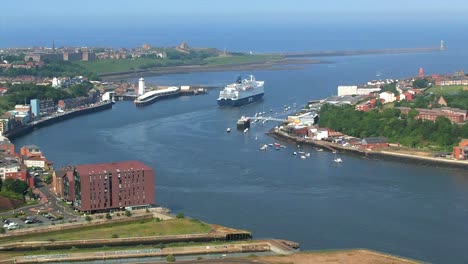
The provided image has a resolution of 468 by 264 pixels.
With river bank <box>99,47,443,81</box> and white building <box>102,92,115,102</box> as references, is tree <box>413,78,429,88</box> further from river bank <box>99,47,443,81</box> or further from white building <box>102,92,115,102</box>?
river bank <box>99,47,443,81</box>

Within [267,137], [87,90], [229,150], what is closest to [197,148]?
[229,150]

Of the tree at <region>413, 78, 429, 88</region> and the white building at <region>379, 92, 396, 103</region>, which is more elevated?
the tree at <region>413, 78, 429, 88</region>

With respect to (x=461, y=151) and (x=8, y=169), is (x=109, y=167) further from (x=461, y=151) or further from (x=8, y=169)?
(x=461, y=151)

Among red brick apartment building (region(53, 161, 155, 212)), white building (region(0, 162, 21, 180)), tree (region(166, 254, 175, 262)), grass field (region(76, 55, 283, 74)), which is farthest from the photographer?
grass field (region(76, 55, 283, 74))

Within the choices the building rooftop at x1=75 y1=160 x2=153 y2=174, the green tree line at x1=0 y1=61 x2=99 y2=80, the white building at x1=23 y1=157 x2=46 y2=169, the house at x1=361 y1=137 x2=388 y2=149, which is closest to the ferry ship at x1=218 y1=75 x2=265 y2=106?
the green tree line at x1=0 y1=61 x2=99 y2=80

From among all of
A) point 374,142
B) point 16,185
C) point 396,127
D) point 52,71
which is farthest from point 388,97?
point 52,71

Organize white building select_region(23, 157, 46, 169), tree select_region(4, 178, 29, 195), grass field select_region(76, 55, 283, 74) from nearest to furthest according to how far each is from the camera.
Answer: tree select_region(4, 178, 29, 195) < white building select_region(23, 157, 46, 169) < grass field select_region(76, 55, 283, 74)

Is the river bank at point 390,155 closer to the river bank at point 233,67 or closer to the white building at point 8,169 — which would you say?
the white building at point 8,169

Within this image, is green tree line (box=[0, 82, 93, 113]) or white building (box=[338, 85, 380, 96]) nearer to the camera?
green tree line (box=[0, 82, 93, 113])
